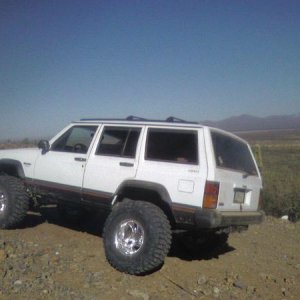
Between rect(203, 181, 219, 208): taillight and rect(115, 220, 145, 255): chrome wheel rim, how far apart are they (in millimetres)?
881

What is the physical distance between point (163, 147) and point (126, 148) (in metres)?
0.58

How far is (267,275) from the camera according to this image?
563 cm

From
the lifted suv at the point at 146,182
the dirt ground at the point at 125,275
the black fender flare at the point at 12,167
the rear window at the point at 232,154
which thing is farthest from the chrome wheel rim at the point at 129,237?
the black fender flare at the point at 12,167

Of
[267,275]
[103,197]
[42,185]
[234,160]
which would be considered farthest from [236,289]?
[42,185]

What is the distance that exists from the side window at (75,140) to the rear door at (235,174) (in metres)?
1.97

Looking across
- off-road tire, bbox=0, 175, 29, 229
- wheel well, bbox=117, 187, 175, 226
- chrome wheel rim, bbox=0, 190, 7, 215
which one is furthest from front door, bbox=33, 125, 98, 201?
wheel well, bbox=117, 187, 175, 226

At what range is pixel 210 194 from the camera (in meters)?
4.90

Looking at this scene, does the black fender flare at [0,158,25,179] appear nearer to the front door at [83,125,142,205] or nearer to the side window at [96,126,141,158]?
the front door at [83,125,142,205]

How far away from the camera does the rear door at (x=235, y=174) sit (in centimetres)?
512

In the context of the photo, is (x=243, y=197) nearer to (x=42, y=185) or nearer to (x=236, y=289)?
(x=236, y=289)

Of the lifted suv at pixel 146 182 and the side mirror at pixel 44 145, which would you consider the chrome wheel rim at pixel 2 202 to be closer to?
the lifted suv at pixel 146 182

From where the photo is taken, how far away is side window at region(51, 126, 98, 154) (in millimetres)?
6375

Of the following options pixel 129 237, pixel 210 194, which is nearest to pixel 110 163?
pixel 129 237

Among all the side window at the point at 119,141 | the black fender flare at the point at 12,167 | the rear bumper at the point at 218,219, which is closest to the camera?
the rear bumper at the point at 218,219
